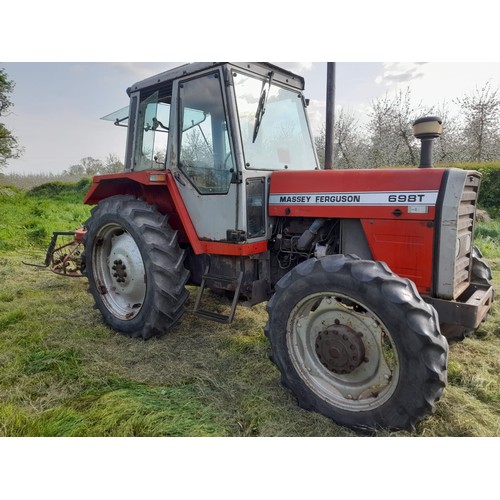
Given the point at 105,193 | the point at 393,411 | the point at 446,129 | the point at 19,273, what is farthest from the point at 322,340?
the point at 446,129

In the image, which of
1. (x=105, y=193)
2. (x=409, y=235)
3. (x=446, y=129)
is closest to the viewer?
(x=409, y=235)

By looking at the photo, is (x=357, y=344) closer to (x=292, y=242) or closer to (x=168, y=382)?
(x=292, y=242)

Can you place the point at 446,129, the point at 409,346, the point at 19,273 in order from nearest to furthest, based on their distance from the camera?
the point at 409,346 → the point at 19,273 → the point at 446,129

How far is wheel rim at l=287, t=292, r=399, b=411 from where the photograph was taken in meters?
2.23

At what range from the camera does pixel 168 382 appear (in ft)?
9.07

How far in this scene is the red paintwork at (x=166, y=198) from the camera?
3.21 m

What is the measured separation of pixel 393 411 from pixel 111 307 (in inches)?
112

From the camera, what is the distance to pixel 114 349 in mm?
3254

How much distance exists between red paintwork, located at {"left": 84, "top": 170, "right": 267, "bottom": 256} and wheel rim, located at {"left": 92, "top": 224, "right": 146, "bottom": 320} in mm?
451

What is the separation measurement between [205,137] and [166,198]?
28.4 inches

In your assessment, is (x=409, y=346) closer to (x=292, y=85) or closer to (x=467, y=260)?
(x=467, y=260)

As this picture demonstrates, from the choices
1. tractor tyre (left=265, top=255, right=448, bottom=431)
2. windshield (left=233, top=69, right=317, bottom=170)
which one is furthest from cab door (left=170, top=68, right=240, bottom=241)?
tractor tyre (left=265, top=255, right=448, bottom=431)

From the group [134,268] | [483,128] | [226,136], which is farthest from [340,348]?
[483,128]

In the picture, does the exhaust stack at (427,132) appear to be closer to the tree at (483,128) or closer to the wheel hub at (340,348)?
the wheel hub at (340,348)
